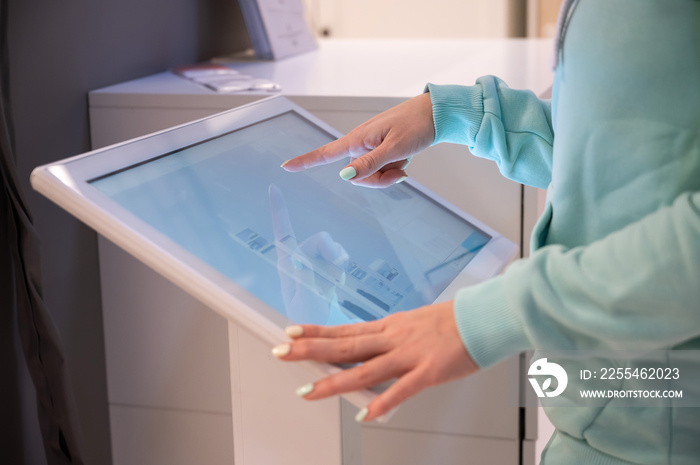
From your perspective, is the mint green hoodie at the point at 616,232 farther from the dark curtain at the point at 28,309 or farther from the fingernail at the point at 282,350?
the dark curtain at the point at 28,309

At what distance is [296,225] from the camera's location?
73cm

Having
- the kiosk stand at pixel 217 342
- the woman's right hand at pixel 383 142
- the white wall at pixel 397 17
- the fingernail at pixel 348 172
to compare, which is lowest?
the kiosk stand at pixel 217 342

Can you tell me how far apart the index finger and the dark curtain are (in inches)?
18.3

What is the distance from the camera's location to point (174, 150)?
0.75 m

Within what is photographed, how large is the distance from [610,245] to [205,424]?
1.05 meters

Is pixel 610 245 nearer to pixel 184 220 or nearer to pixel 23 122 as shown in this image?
pixel 184 220

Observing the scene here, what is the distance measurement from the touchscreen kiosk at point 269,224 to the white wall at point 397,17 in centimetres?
221

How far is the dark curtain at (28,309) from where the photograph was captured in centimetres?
104

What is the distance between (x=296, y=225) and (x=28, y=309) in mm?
540

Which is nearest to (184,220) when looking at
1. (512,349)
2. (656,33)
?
(512,349)

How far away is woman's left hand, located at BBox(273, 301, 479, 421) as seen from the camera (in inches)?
20.3

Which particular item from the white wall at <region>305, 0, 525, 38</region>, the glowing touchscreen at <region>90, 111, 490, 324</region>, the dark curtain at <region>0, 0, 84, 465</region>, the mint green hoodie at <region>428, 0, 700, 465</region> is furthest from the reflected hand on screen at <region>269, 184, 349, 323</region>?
the white wall at <region>305, 0, 525, 38</region>

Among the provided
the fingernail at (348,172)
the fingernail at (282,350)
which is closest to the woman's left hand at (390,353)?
the fingernail at (282,350)

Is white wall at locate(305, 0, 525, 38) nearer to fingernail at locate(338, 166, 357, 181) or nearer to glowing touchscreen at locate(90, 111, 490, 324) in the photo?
glowing touchscreen at locate(90, 111, 490, 324)
